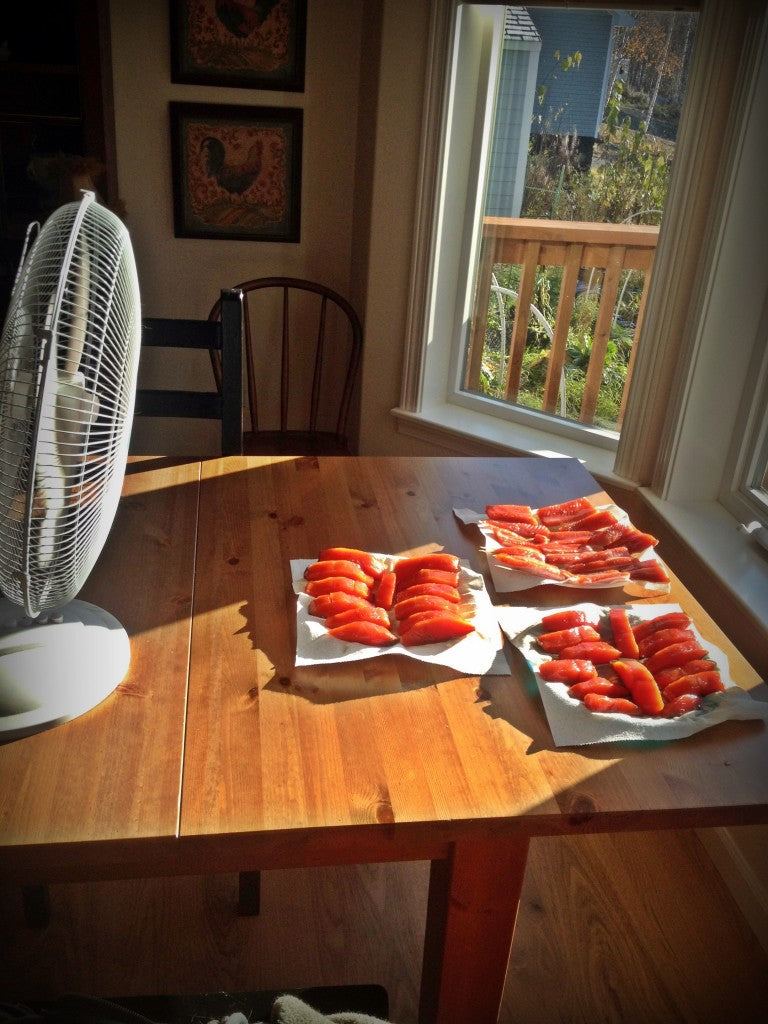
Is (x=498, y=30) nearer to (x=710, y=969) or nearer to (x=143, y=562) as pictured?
(x=143, y=562)

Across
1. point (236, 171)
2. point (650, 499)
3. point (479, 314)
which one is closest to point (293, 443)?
point (479, 314)

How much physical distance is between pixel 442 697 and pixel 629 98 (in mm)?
1924

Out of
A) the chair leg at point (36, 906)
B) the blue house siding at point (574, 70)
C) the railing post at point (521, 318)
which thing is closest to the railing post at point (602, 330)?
the railing post at point (521, 318)

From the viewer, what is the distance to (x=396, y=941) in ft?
5.32

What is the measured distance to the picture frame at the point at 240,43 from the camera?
2777 mm

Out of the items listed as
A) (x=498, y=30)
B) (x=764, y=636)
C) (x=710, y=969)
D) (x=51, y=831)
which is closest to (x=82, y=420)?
(x=51, y=831)

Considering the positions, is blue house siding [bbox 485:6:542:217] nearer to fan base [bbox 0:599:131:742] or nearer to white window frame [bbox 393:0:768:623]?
white window frame [bbox 393:0:768:623]

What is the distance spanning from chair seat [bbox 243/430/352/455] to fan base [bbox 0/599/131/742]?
5.28ft

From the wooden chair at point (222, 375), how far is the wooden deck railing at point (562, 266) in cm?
115

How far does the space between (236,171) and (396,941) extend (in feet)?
8.07

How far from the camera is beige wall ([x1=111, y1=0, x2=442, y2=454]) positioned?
8.71ft

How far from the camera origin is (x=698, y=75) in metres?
2.02

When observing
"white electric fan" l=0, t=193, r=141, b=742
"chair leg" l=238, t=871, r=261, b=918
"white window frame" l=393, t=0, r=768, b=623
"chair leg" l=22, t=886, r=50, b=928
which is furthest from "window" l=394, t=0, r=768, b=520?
"chair leg" l=22, t=886, r=50, b=928

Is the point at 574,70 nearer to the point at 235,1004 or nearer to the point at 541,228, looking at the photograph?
the point at 541,228
